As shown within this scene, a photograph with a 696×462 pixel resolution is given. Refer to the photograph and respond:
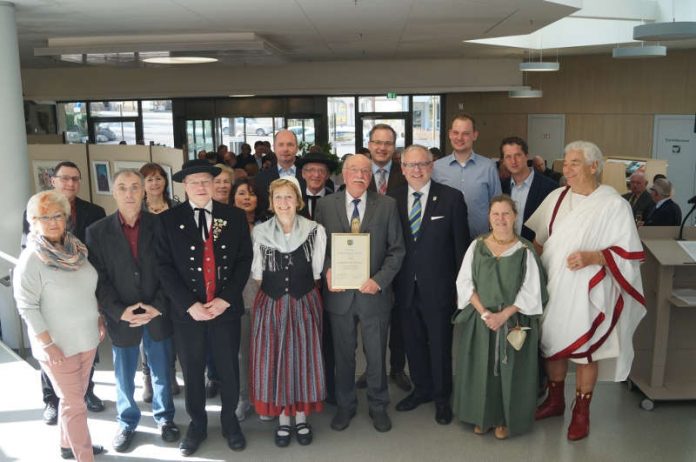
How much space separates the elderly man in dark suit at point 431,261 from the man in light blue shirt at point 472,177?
0.52 m

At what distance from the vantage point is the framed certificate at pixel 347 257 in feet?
13.9

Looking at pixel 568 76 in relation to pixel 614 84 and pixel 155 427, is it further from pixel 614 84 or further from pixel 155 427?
pixel 155 427

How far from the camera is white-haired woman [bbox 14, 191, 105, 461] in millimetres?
3539

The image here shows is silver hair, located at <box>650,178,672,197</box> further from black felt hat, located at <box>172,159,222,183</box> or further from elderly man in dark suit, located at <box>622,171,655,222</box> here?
black felt hat, located at <box>172,159,222,183</box>

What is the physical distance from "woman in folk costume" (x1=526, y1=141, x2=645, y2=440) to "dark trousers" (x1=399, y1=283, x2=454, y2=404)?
704 millimetres

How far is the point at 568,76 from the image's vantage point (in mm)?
16297

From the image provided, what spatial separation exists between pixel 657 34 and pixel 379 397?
17.4 ft

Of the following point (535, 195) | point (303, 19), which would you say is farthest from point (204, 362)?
point (303, 19)

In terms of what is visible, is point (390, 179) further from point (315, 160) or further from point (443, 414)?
point (443, 414)

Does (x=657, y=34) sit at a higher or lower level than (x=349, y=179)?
higher

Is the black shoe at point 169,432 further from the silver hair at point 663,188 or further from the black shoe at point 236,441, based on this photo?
the silver hair at point 663,188

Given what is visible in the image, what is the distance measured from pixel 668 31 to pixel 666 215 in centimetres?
221

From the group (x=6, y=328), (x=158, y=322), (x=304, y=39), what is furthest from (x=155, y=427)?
(x=304, y=39)

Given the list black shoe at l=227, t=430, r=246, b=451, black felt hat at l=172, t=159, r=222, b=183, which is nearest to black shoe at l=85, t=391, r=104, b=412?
black shoe at l=227, t=430, r=246, b=451
